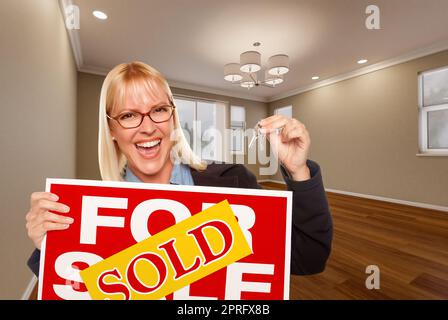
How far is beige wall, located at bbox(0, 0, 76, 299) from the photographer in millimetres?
1075

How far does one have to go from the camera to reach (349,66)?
4191 millimetres

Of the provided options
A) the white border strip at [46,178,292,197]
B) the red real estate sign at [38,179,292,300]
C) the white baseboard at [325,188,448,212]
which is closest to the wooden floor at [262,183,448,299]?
the white baseboard at [325,188,448,212]

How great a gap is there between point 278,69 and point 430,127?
10.4 ft

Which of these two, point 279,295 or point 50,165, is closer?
point 279,295

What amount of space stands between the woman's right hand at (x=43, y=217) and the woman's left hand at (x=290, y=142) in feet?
1.97

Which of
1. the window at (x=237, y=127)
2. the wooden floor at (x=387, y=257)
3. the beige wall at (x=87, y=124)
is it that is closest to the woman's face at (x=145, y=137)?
the wooden floor at (x=387, y=257)

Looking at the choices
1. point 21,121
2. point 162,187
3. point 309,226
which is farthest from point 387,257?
point 21,121

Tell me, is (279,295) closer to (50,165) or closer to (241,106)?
(50,165)

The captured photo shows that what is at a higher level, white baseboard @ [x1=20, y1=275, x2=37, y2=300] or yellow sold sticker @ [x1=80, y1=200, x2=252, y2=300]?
yellow sold sticker @ [x1=80, y1=200, x2=252, y2=300]

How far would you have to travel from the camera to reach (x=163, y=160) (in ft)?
Answer: 2.37

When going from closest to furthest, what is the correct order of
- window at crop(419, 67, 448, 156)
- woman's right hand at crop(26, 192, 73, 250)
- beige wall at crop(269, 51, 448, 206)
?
1. woman's right hand at crop(26, 192, 73, 250)
2. window at crop(419, 67, 448, 156)
3. beige wall at crop(269, 51, 448, 206)

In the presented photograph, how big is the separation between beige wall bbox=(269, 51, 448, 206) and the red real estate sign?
459cm

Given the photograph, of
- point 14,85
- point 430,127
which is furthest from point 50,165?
point 430,127

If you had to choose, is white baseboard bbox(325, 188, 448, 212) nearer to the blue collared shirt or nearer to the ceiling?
the ceiling
